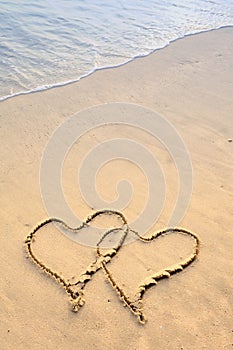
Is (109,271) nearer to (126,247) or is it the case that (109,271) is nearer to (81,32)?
(126,247)

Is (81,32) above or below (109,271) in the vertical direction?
above

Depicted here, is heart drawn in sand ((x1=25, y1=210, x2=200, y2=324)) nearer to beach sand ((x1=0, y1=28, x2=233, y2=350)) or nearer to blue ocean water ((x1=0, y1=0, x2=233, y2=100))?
beach sand ((x1=0, y1=28, x2=233, y2=350))

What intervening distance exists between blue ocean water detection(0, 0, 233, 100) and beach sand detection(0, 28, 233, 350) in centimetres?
72

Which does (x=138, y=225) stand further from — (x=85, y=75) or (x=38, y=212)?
(x=85, y=75)

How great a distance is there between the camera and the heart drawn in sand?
2850mm

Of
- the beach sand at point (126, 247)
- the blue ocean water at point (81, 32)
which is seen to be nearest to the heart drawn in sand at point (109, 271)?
the beach sand at point (126, 247)

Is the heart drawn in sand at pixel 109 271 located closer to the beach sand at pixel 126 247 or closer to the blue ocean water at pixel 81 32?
the beach sand at pixel 126 247

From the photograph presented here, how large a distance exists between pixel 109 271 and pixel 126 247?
295 millimetres

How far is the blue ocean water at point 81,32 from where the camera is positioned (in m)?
6.21

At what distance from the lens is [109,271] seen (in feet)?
10.1

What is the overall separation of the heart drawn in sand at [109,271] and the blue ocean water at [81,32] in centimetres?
290

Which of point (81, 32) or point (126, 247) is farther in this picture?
point (81, 32)

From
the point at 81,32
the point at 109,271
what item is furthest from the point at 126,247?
the point at 81,32

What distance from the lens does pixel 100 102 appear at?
5.37 m
